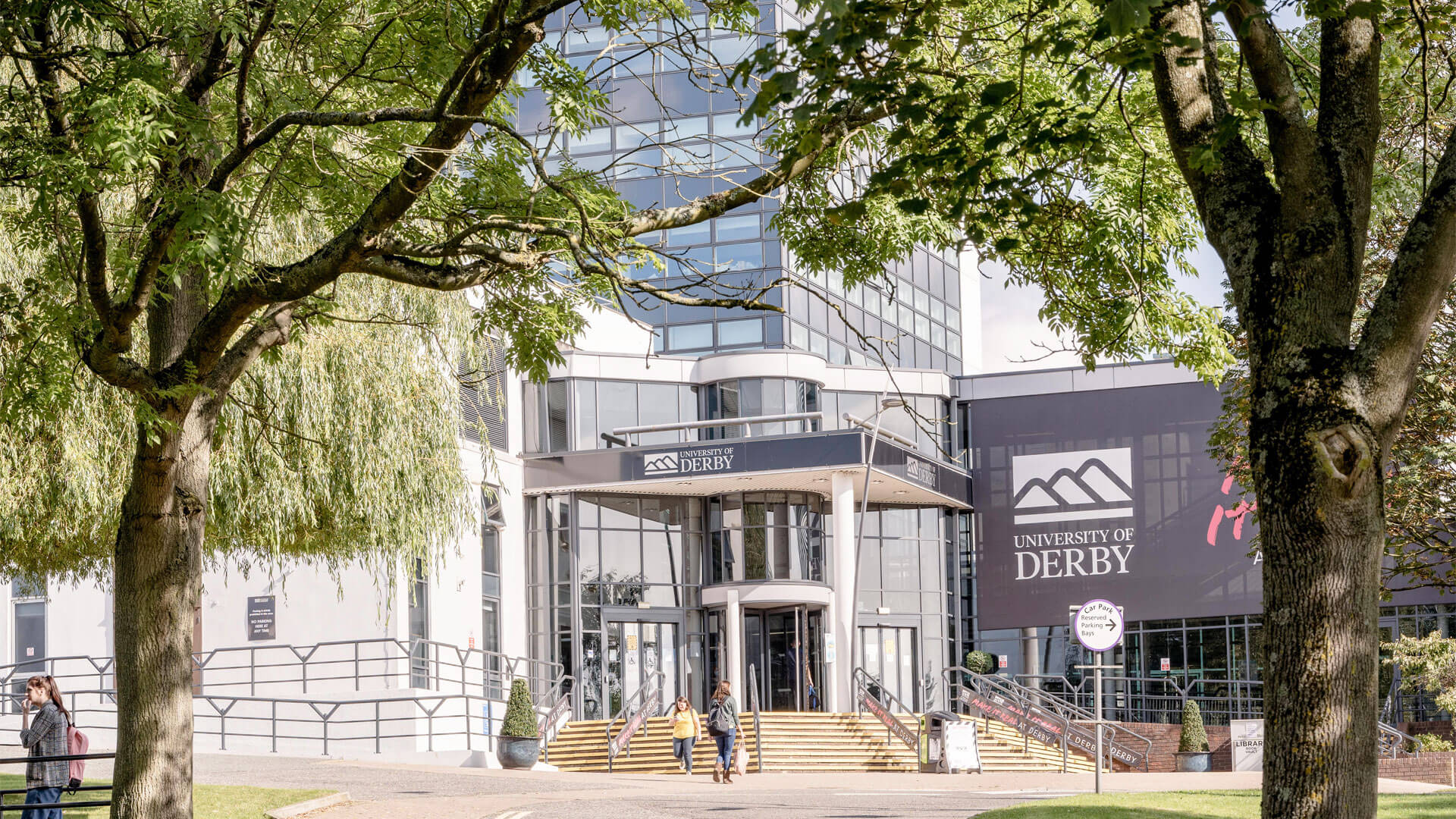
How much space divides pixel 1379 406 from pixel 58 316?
6.52 m

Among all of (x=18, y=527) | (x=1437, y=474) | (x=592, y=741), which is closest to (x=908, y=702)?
(x=592, y=741)

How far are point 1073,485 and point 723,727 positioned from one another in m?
18.2

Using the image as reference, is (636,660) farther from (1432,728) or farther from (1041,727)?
(1432,728)

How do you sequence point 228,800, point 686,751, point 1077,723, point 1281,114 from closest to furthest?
point 1281,114, point 228,800, point 686,751, point 1077,723

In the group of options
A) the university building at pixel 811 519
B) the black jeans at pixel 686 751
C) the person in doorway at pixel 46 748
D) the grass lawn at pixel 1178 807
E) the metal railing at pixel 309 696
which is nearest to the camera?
the person in doorway at pixel 46 748

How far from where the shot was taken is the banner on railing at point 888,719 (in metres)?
25.4

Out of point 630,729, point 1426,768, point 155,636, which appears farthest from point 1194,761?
point 155,636

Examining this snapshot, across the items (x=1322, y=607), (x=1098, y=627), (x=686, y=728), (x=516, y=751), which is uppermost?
(x=1322, y=607)

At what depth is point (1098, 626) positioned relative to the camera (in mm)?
14148

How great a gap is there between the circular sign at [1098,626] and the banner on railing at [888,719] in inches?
426

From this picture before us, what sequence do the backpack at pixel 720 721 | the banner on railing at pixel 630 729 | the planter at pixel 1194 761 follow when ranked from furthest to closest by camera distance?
the planter at pixel 1194 761
the banner on railing at pixel 630 729
the backpack at pixel 720 721

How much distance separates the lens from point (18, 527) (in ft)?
40.1

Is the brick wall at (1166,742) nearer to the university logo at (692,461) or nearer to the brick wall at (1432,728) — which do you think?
the brick wall at (1432,728)

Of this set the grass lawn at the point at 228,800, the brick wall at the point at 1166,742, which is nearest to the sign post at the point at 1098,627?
the grass lawn at the point at 228,800
